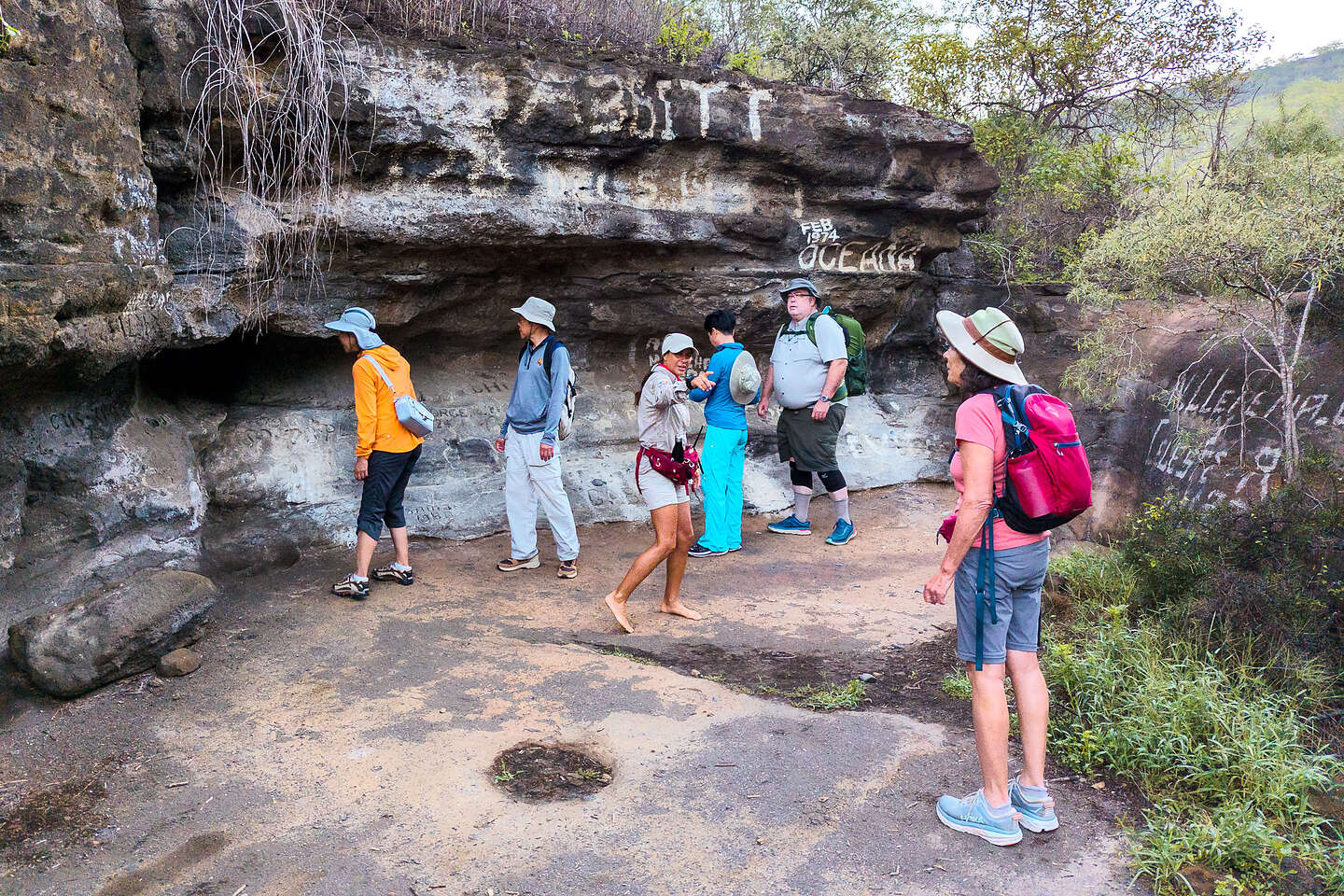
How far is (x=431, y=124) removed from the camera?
622cm

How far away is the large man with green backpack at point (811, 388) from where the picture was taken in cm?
718

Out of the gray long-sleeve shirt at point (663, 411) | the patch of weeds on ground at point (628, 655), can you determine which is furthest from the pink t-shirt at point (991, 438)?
the gray long-sleeve shirt at point (663, 411)

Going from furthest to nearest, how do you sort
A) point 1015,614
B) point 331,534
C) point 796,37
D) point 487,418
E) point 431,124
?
point 796,37 → point 487,418 → point 331,534 → point 431,124 → point 1015,614

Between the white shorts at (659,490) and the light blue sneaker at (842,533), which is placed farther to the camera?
the light blue sneaker at (842,533)

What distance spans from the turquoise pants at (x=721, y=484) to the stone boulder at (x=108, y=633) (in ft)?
11.7

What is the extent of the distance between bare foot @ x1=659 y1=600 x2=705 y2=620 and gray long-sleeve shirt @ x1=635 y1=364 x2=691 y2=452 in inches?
40.3

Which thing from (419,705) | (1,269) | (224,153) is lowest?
(419,705)

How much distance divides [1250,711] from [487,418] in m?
5.78

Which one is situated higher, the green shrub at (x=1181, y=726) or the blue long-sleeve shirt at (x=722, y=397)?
the blue long-sleeve shirt at (x=722, y=397)

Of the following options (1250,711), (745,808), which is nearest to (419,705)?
(745,808)

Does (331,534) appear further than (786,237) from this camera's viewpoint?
No

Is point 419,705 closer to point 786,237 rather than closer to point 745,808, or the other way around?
point 745,808

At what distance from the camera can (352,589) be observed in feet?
19.2

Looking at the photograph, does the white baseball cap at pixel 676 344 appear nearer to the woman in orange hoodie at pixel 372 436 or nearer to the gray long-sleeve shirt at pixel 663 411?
the gray long-sleeve shirt at pixel 663 411
